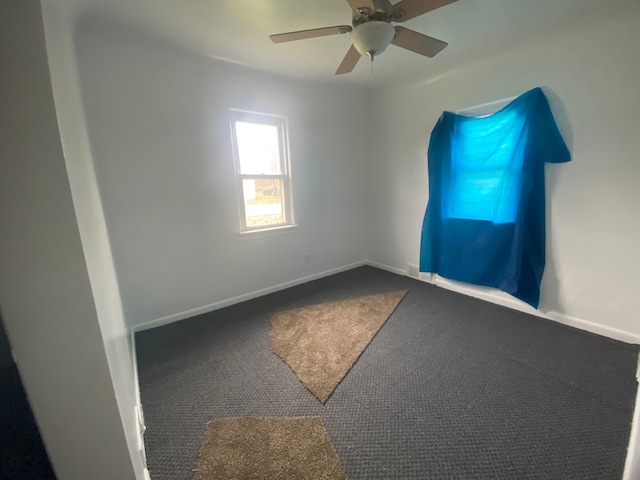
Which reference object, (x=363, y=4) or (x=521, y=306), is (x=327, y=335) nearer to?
(x=521, y=306)

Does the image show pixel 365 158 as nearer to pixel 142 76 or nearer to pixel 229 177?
pixel 229 177

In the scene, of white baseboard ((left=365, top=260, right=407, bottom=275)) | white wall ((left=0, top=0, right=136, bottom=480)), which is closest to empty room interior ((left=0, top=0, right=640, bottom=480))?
white wall ((left=0, top=0, right=136, bottom=480))

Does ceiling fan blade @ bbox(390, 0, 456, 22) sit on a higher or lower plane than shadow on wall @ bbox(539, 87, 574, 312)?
higher

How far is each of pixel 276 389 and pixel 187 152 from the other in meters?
2.15

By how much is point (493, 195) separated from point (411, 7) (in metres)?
1.89

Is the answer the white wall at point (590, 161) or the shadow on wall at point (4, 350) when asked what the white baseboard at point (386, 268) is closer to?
the white wall at point (590, 161)

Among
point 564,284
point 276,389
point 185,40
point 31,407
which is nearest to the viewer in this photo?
point 31,407

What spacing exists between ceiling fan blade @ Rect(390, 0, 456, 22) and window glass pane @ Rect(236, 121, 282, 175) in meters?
1.82

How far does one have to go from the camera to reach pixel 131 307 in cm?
230

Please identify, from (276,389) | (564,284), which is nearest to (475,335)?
(564,284)

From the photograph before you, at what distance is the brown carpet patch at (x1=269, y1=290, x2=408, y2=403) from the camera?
180cm

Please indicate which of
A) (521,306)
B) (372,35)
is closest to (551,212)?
(521,306)

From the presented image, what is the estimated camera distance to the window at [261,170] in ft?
9.16

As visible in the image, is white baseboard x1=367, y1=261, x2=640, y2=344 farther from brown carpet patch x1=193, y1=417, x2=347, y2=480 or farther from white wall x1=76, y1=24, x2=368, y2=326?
brown carpet patch x1=193, y1=417, x2=347, y2=480
